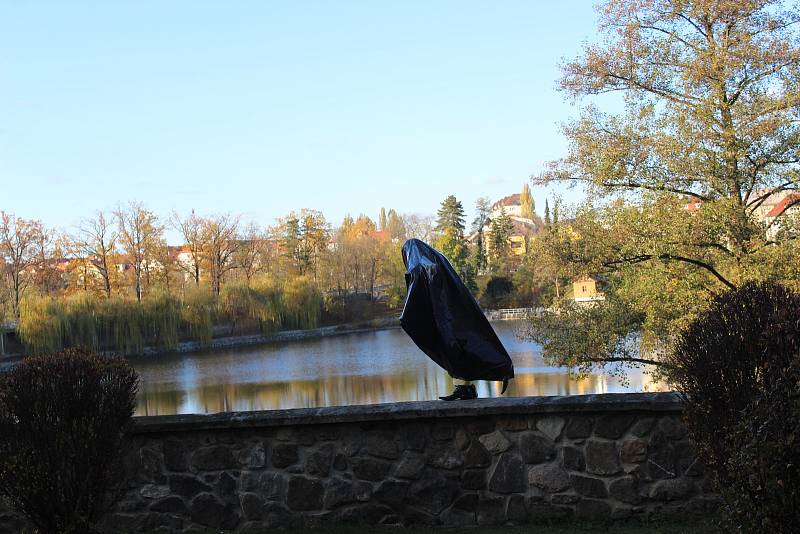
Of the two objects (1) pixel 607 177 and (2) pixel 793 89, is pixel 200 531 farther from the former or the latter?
(2) pixel 793 89

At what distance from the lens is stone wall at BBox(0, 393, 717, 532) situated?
447cm

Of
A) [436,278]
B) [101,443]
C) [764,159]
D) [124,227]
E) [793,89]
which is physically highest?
[124,227]

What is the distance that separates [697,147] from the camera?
14328 millimetres

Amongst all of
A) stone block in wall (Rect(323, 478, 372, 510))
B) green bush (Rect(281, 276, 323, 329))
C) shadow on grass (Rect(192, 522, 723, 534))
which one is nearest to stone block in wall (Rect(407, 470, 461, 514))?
shadow on grass (Rect(192, 522, 723, 534))

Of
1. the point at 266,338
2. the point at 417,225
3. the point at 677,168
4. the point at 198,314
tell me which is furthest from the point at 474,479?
the point at 417,225

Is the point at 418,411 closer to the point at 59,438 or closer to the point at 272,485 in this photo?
the point at 272,485

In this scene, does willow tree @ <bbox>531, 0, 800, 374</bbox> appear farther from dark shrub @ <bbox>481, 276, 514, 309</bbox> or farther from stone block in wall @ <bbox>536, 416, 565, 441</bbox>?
dark shrub @ <bbox>481, 276, 514, 309</bbox>

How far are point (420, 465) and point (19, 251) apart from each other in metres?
A: 51.8

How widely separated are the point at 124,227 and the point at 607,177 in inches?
1775

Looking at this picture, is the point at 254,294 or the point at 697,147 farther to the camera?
the point at 254,294

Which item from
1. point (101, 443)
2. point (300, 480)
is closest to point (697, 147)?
point (300, 480)

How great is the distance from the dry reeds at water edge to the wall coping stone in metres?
33.0

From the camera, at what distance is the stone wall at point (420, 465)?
4469mm

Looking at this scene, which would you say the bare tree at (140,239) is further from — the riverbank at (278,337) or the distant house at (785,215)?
the distant house at (785,215)
